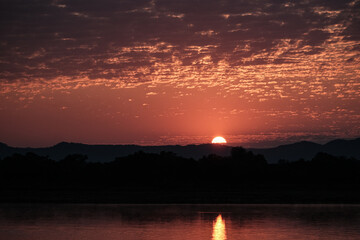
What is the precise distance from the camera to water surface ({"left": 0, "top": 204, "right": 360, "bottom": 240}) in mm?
32812

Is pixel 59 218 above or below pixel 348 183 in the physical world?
below

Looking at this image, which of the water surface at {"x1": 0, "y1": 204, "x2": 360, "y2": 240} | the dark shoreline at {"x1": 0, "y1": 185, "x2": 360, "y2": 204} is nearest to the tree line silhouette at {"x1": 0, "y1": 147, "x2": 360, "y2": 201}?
the dark shoreline at {"x1": 0, "y1": 185, "x2": 360, "y2": 204}

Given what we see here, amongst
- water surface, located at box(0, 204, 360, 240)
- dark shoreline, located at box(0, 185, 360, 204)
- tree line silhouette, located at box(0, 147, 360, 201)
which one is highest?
tree line silhouette, located at box(0, 147, 360, 201)

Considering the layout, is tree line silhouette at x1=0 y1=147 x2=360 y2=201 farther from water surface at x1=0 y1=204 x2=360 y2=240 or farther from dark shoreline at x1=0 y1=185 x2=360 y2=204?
water surface at x1=0 y1=204 x2=360 y2=240

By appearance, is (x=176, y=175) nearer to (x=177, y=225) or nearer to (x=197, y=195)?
(x=197, y=195)

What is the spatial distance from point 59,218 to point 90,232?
1033 cm

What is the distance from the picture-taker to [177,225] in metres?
38.3

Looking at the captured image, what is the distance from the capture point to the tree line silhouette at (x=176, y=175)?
90.1 metres

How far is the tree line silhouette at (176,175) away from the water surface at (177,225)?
38.4m

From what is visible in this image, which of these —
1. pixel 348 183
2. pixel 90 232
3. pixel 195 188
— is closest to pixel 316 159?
pixel 348 183

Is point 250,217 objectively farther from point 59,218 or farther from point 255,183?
point 255,183

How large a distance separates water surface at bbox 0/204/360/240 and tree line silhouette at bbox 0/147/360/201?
126 feet

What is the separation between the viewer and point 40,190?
273ft

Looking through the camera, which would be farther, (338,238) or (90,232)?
(90,232)
